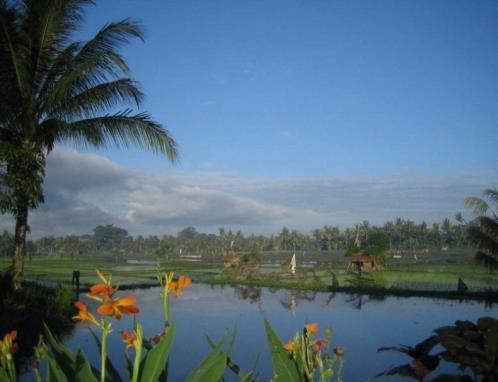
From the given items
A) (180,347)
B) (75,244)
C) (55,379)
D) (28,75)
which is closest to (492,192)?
(180,347)

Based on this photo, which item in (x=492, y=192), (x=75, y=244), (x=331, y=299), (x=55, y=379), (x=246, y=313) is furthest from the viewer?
(x=75, y=244)

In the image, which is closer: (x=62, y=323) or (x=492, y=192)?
(x=62, y=323)

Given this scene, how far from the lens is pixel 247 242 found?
2576 inches

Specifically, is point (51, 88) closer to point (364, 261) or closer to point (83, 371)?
point (83, 371)

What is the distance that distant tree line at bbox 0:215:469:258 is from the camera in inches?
1934

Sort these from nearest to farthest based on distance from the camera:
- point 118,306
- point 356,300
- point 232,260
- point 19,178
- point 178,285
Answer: point 118,306
point 178,285
point 19,178
point 356,300
point 232,260

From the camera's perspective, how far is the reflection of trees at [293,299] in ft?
23.9

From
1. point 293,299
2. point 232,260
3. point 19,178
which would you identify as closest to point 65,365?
point 19,178

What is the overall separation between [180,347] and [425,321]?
339cm

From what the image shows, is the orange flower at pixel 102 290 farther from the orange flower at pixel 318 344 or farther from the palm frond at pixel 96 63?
the palm frond at pixel 96 63

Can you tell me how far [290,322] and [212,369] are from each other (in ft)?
15.8

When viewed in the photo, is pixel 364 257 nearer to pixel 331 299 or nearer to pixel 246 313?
pixel 331 299

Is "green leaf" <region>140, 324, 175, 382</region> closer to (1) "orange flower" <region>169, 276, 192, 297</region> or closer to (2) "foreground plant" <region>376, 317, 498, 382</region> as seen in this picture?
(1) "orange flower" <region>169, 276, 192, 297</region>

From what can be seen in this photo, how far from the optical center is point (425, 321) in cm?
592
